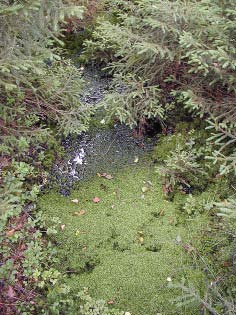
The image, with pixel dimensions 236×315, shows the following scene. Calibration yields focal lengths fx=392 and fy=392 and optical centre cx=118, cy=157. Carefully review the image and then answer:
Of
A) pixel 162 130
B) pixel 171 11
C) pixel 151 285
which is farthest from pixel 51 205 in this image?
pixel 171 11

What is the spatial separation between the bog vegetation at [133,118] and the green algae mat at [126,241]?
0.50 ft

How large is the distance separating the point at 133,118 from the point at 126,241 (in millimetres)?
1840

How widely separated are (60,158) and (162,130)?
5.17 ft

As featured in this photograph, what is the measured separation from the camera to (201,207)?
491 centimetres

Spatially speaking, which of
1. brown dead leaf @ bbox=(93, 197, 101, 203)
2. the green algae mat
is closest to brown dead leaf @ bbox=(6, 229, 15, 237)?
the green algae mat

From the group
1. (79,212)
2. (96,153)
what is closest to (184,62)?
(96,153)

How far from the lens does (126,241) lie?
4.70 m

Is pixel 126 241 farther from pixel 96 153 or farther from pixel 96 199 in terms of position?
pixel 96 153

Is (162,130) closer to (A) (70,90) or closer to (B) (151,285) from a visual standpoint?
(A) (70,90)

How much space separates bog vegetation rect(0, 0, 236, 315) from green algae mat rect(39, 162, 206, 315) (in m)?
0.15

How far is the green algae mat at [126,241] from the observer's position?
4.23 m

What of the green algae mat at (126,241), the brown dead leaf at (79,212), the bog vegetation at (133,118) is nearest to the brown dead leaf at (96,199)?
the green algae mat at (126,241)

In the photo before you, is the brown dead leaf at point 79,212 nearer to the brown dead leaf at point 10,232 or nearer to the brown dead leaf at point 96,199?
the brown dead leaf at point 96,199

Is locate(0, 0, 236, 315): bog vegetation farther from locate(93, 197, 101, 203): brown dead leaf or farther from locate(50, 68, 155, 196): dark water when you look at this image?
locate(93, 197, 101, 203): brown dead leaf
